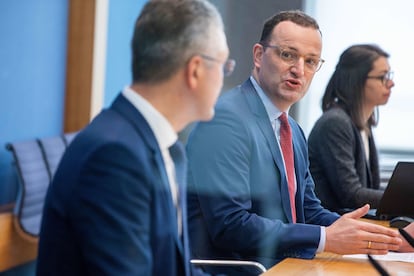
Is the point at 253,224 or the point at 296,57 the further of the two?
the point at 296,57

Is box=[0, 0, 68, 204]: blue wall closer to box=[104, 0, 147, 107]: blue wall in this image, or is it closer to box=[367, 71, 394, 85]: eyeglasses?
box=[104, 0, 147, 107]: blue wall

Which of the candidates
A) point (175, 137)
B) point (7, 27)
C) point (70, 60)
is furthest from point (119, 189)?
point (70, 60)

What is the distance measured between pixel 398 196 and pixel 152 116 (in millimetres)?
1244

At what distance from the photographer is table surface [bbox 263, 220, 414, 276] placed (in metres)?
1.98

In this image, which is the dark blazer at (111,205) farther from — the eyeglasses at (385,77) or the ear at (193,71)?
the eyeglasses at (385,77)

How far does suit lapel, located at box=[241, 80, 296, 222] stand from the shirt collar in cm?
86

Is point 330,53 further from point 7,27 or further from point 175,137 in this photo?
point 175,137

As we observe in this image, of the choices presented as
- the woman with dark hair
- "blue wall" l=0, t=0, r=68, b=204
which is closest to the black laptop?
the woman with dark hair

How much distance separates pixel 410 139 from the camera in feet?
14.9

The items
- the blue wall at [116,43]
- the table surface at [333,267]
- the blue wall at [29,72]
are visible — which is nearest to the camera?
the table surface at [333,267]

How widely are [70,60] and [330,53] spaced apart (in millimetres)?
1272

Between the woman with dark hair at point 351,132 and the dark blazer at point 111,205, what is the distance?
1337 millimetres

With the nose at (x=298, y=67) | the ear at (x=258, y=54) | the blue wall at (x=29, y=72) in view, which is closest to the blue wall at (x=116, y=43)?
the blue wall at (x=29, y=72)

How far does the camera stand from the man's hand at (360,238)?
6.73 ft
